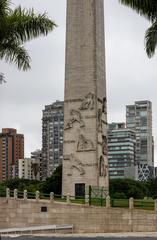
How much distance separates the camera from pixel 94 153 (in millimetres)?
52781

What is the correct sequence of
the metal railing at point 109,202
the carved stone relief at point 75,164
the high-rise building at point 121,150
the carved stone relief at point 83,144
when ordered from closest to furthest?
the metal railing at point 109,202 → the carved stone relief at point 83,144 → the carved stone relief at point 75,164 → the high-rise building at point 121,150

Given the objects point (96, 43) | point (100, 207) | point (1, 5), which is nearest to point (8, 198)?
point (100, 207)

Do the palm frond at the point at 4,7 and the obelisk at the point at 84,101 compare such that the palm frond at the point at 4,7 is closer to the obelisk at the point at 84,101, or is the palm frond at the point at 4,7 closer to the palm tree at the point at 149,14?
the palm tree at the point at 149,14

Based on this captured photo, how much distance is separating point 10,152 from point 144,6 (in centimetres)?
13682

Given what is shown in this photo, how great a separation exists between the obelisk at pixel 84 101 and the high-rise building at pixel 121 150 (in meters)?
116

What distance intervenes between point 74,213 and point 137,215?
5351 millimetres

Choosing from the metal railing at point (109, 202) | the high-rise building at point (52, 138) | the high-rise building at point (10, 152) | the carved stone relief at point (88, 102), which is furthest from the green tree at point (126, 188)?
the high-rise building at point (52, 138)

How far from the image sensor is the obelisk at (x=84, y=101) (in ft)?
175

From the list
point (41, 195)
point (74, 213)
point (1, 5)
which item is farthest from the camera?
point (41, 195)

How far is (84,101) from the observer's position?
53.9 metres

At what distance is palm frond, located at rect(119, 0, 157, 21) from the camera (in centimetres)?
2247

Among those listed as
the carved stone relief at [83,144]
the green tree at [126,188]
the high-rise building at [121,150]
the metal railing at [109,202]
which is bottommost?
the metal railing at [109,202]

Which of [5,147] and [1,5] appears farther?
[5,147]

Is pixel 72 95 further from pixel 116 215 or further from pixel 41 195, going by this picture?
pixel 116 215
